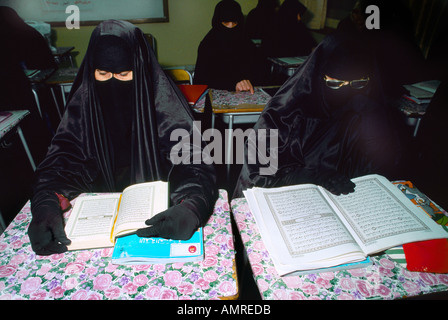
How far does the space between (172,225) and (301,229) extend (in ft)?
1.45

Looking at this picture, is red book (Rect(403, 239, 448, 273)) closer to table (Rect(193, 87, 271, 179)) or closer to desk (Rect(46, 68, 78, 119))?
table (Rect(193, 87, 271, 179))

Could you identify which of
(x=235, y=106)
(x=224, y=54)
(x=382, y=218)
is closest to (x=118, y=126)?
(x=235, y=106)

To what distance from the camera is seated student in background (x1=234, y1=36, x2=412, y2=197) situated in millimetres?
1368

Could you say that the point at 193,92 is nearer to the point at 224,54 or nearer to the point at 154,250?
the point at 224,54

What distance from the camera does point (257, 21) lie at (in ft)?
16.3

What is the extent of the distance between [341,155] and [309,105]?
38cm

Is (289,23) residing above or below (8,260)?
above

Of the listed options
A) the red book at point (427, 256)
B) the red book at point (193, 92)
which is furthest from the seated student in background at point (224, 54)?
the red book at point (427, 256)

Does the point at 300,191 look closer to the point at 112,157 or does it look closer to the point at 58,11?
the point at 112,157

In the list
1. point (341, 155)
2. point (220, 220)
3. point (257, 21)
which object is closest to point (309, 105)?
point (341, 155)

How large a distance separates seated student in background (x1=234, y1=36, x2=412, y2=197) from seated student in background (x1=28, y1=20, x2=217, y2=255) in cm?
43

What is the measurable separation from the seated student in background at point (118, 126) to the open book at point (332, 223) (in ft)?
0.97

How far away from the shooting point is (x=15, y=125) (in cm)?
197

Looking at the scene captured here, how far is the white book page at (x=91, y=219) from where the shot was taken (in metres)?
0.87
